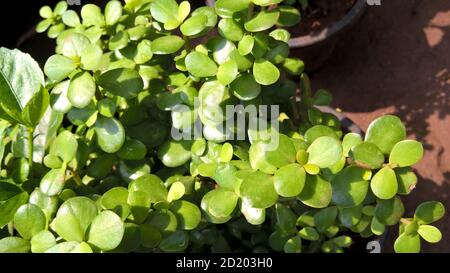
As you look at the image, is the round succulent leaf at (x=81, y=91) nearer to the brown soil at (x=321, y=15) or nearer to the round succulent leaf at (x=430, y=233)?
the round succulent leaf at (x=430, y=233)

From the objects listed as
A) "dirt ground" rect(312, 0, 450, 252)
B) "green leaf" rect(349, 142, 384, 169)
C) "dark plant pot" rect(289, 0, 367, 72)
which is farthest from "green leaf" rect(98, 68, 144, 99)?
"dirt ground" rect(312, 0, 450, 252)

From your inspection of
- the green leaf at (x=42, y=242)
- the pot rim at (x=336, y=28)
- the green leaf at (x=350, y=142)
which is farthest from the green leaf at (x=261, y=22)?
the pot rim at (x=336, y=28)

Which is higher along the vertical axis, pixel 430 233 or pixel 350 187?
pixel 350 187

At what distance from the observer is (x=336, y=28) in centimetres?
188

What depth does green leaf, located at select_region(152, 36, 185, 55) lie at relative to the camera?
97 centimetres

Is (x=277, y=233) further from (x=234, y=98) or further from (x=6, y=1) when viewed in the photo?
(x=6, y=1)

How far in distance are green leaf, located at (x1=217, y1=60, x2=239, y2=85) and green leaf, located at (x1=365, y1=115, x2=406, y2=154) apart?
0.27 meters

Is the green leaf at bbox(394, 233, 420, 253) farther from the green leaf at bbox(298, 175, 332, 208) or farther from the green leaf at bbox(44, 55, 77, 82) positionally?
the green leaf at bbox(44, 55, 77, 82)

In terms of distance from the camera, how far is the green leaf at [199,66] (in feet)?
3.15

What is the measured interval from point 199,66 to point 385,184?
15.7 inches

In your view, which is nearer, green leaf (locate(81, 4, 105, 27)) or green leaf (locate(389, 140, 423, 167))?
green leaf (locate(389, 140, 423, 167))

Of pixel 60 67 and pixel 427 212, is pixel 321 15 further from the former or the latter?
pixel 60 67

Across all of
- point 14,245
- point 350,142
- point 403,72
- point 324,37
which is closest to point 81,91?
point 14,245

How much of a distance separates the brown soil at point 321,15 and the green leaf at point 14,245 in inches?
56.7
